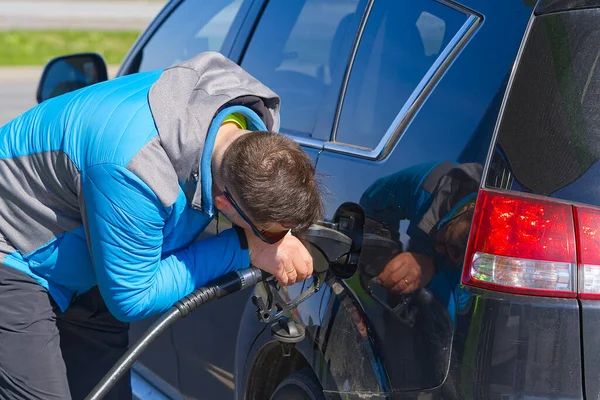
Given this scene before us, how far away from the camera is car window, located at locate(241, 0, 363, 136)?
244cm

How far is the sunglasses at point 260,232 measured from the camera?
196 cm

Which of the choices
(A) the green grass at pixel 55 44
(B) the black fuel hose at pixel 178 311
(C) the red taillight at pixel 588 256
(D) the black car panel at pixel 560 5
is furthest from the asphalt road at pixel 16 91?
(C) the red taillight at pixel 588 256

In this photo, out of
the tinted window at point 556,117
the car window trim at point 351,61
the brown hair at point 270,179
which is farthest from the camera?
the car window trim at point 351,61

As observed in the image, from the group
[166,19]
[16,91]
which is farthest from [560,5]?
[16,91]

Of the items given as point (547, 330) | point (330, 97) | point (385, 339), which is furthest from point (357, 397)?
point (330, 97)

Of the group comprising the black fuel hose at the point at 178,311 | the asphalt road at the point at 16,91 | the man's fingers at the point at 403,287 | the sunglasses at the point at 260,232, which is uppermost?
the sunglasses at the point at 260,232

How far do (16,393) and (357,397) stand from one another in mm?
985

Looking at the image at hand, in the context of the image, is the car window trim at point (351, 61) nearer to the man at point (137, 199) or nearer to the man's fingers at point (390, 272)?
the man at point (137, 199)

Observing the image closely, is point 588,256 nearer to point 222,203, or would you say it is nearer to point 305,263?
point 305,263

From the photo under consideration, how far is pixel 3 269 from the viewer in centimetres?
224

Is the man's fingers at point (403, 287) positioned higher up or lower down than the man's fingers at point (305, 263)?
higher up

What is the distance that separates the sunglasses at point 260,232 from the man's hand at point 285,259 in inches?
2.5

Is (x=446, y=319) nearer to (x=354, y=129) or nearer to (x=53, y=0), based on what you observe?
(x=354, y=129)

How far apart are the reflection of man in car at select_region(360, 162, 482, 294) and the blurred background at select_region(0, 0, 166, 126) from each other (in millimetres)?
10600
